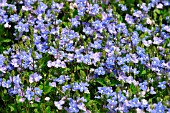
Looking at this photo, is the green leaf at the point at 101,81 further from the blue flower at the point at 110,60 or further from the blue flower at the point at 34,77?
the blue flower at the point at 34,77

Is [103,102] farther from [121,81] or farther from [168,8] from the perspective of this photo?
[168,8]

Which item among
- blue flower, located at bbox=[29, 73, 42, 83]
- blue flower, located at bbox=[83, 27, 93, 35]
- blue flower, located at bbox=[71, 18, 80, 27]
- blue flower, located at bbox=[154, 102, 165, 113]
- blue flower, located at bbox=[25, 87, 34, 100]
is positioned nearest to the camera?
blue flower, located at bbox=[154, 102, 165, 113]

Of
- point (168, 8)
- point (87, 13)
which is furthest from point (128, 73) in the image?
point (168, 8)

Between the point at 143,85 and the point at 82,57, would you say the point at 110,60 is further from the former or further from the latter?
the point at 143,85

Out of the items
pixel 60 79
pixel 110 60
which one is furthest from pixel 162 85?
pixel 60 79

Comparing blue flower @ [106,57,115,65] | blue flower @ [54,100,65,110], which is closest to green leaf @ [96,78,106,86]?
blue flower @ [106,57,115,65]

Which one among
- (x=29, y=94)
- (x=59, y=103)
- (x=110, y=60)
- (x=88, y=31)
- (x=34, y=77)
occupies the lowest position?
(x=59, y=103)

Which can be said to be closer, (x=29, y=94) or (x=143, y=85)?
(x=29, y=94)

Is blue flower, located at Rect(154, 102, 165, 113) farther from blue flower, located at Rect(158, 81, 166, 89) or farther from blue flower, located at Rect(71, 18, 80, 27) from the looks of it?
blue flower, located at Rect(71, 18, 80, 27)

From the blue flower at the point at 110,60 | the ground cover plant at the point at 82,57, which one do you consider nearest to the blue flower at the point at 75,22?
the ground cover plant at the point at 82,57
